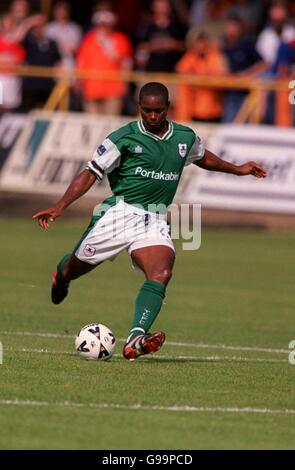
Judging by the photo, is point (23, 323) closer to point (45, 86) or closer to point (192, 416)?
point (192, 416)

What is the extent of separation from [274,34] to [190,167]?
343 cm

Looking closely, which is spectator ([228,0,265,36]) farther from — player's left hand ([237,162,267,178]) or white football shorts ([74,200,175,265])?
white football shorts ([74,200,175,265])

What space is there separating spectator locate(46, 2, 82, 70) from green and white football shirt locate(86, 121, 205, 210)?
15.1m

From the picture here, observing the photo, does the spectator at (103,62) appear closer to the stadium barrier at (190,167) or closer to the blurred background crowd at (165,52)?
the blurred background crowd at (165,52)

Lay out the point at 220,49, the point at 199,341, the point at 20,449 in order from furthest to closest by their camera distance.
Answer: the point at 220,49 → the point at 199,341 → the point at 20,449

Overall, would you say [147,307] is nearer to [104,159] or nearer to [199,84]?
[104,159]

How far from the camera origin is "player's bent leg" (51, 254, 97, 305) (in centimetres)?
1186

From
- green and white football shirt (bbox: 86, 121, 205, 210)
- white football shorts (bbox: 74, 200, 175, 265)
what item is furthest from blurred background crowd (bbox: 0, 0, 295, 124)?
white football shorts (bbox: 74, 200, 175, 265)

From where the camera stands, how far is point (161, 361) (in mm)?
11461

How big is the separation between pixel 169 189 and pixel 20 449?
4.22m

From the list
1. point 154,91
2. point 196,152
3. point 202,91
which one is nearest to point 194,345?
point 196,152

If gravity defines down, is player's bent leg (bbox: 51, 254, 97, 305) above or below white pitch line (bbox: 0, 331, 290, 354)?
above

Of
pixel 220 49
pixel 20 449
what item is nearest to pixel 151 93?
pixel 20 449

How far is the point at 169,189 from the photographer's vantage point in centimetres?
1157
